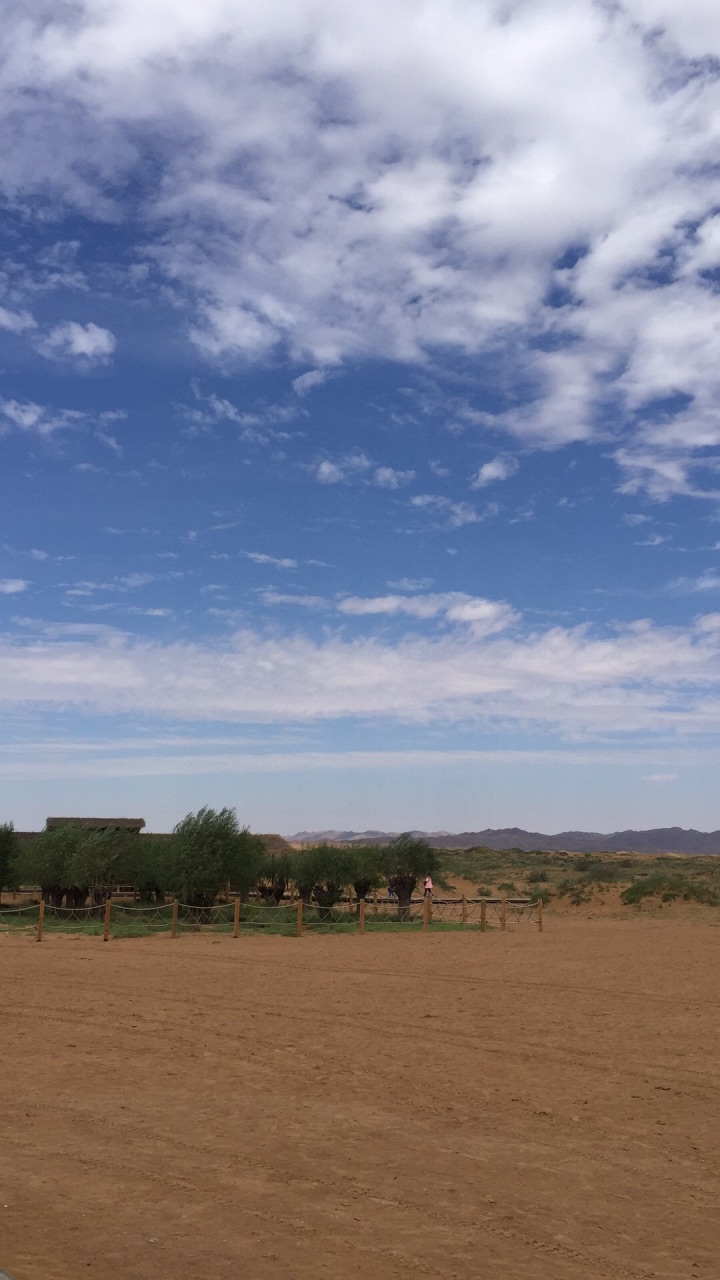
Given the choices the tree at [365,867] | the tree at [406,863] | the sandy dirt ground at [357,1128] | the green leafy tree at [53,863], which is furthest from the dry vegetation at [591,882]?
the sandy dirt ground at [357,1128]

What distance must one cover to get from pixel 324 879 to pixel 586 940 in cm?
1473

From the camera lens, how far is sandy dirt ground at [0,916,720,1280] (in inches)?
265

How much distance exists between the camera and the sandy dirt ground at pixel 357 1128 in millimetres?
6723

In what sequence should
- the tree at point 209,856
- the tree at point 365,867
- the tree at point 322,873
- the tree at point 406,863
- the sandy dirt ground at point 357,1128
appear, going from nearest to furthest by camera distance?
the sandy dirt ground at point 357,1128, the tree at point 209,856, the tree at point 322,873, the tree at point 365,867, the tree at point 406,863

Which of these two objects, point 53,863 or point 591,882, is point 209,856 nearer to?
point 53,863

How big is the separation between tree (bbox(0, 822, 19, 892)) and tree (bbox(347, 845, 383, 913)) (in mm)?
13924

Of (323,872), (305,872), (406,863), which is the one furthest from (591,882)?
(305,872)

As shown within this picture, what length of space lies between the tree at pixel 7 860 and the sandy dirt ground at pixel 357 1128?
79.8ft

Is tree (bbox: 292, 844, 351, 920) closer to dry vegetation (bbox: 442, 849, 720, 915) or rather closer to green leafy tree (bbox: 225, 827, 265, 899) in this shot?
green leafy tree (bbox: 225, 827, 265, 899)

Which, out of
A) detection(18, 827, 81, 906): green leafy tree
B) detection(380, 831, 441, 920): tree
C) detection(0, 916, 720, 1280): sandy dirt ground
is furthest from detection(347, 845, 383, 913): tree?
detection(0, 916, 720, 1280): sandy dirt ground

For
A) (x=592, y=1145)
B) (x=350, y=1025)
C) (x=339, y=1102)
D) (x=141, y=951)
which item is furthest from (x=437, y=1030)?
(x=141, y=951)

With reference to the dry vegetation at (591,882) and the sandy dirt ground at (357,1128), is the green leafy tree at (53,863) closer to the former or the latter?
the sandy dirt ground at (357,1128)

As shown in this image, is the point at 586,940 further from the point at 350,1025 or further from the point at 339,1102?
the point at 339,1102

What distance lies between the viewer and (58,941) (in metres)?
27.1
